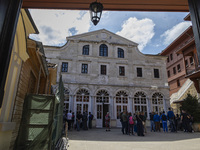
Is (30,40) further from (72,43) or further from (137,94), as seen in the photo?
(137,94)

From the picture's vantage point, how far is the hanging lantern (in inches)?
122

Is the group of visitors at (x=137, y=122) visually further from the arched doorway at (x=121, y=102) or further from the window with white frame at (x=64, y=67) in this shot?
the window with white frame at (x=64, y=67)

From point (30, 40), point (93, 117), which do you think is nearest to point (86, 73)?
point (93, 117)

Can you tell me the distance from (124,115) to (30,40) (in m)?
8.48

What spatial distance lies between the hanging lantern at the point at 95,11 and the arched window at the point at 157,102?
17.9 metres

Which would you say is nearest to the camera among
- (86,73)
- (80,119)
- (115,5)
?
(115,5)

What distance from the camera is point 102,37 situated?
2033 cm

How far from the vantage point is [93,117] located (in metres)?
16.9

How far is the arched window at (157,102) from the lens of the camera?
1886cm

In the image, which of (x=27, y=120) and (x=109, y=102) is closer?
(x=27, y=120)

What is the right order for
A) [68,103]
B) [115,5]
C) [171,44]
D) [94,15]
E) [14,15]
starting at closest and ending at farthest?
[14,15], [94,15], [115,5], [68,103], [171,44]

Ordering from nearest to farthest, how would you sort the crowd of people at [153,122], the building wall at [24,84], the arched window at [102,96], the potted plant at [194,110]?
the building wall at [24,84], the crowd of people at [153,122], the potted plant at [194,110], the arched window at [102,96]

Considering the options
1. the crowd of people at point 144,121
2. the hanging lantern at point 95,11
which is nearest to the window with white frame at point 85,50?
the crowd of people at point 144,121

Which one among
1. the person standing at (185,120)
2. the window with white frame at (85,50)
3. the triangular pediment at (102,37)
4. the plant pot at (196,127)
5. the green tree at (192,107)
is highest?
the triangular pediment at (102,37)
